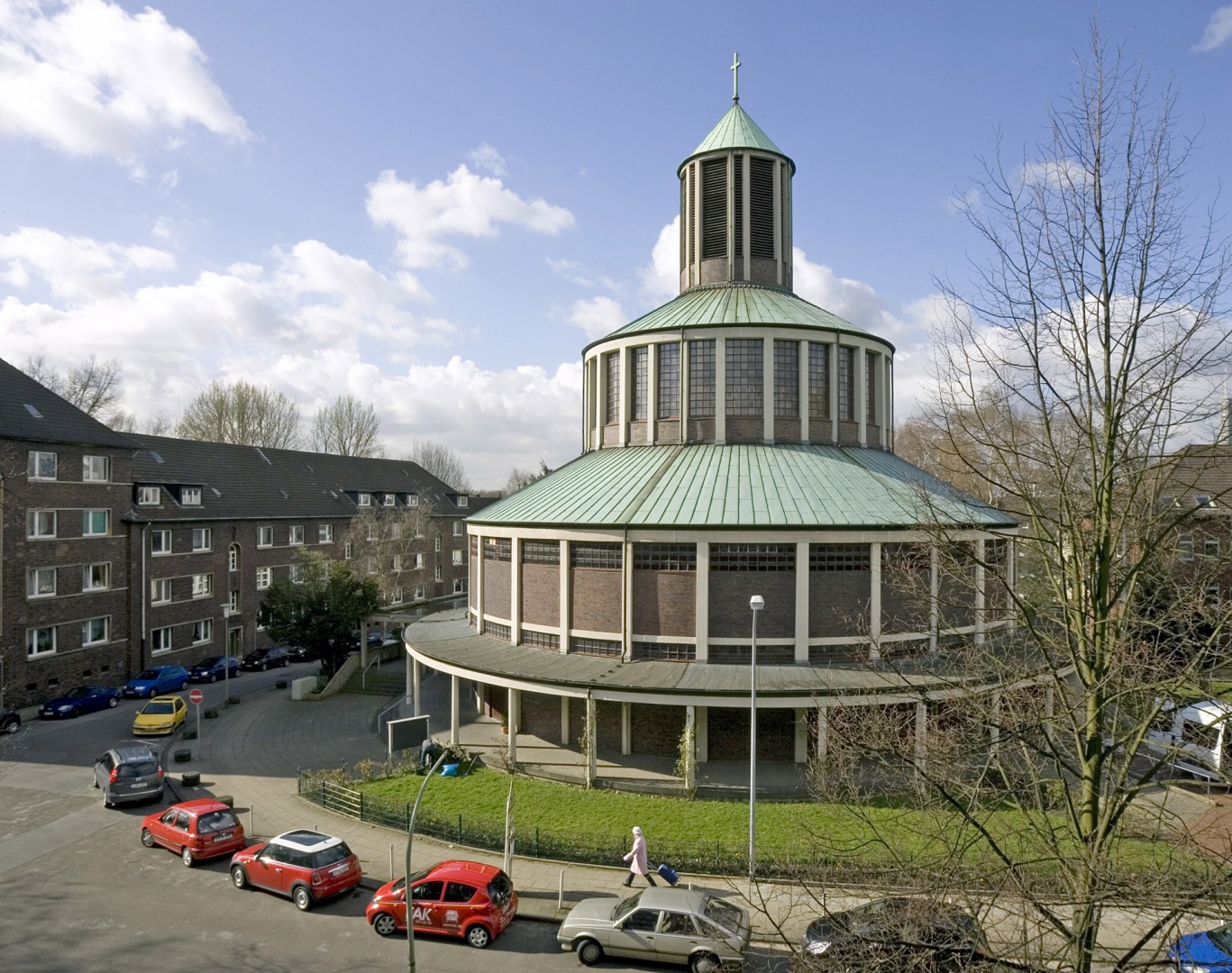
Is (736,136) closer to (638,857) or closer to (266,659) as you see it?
(638,857)

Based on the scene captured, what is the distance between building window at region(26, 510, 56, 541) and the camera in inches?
1408

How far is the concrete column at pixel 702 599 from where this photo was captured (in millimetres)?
25234

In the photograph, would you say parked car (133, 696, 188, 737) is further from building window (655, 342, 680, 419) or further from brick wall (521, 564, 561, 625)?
building window (655, 342, 680, 419)

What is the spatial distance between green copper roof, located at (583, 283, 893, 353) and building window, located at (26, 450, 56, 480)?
28.0 m

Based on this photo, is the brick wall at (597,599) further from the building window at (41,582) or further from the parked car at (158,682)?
the building window at (41,582)

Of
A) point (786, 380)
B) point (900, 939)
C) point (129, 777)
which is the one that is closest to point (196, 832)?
point (129, 777)

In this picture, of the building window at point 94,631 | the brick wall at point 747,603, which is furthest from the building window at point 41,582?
the brick wall at point 747,603

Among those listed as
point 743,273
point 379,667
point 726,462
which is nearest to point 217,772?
point 379,667

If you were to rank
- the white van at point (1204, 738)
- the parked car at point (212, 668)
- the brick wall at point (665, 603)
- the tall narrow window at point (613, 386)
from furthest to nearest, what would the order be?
the parked car at point (212, 668)
the tall narrow window at point (613, 386)
the brick wall at point (665, 603)
the white van at point (1204, 738)

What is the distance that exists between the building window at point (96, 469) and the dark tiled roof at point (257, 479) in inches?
94.2

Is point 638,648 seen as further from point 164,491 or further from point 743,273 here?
point 164,491

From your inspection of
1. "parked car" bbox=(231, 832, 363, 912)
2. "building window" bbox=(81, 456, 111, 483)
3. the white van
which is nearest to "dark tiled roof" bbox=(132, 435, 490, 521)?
"building window" bbox=(81, 456, 111, 483)

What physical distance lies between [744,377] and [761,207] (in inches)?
429

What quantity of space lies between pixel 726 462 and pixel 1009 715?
18.7m
